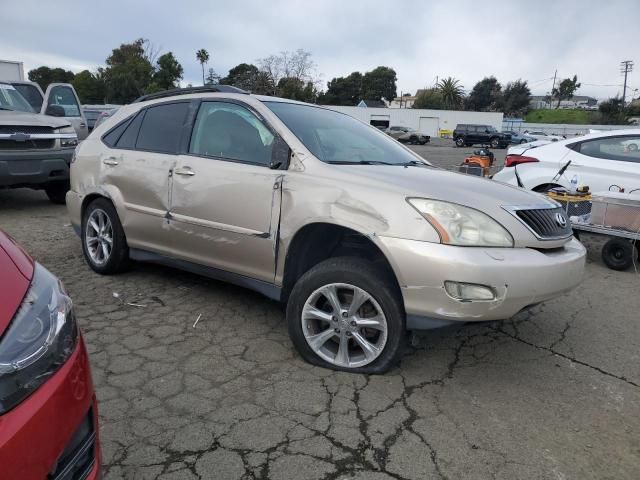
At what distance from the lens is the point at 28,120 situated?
296 inches

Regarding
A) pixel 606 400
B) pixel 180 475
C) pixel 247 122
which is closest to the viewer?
pixel 180 475

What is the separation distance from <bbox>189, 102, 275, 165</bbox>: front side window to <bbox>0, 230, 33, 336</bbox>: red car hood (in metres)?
1.83

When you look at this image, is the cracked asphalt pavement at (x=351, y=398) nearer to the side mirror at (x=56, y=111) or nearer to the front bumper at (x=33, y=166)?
the front bumper at (x=33, y=166)

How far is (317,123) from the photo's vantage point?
12.6 ft

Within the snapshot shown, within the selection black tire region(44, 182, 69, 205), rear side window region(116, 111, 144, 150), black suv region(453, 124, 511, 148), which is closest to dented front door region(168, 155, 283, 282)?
rear side window region(116, 111, 144, 150)

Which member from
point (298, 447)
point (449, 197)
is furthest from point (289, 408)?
point (449, 197)

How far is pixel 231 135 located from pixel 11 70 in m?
12.9

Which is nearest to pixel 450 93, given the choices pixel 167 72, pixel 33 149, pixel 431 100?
pixel 431 100

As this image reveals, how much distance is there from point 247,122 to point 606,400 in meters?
2.85

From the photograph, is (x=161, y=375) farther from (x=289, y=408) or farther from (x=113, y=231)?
(x=113, y=231)

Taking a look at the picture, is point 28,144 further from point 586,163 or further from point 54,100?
point 586,163

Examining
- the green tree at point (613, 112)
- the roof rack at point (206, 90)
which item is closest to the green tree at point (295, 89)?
the green tree at point (613, 112)

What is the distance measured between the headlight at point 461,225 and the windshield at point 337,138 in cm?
86

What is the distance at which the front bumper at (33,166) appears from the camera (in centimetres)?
709
